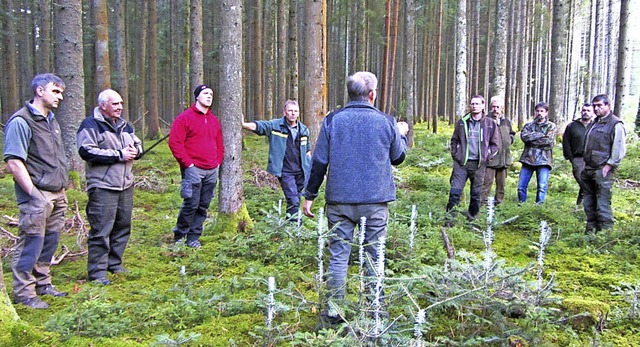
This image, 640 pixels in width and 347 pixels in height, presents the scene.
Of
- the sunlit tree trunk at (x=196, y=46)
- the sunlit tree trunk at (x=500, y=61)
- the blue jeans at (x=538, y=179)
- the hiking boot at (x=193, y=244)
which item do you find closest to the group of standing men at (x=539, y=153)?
the blue jeans at (x=538, y=179)

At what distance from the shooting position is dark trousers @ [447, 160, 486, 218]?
725cm

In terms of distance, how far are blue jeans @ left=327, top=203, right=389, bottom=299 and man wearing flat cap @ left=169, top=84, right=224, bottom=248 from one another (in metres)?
2.85

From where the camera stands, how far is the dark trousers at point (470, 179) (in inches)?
285

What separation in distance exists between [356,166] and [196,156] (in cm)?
309

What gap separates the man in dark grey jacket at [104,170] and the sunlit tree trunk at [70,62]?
16.4ft

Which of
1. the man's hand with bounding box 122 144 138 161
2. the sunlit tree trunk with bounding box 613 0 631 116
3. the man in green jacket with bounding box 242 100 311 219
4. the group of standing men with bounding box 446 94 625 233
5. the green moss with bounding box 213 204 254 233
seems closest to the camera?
the man's hand with bounding box 122 144 138 161

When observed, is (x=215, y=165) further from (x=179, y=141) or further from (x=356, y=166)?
(x=356, y=166)

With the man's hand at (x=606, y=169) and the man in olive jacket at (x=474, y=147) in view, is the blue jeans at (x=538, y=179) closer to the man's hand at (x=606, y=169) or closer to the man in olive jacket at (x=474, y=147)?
the man in olive jacket at (x=474, y=147)

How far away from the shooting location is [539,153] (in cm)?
860

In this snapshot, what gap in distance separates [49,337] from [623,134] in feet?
23.2

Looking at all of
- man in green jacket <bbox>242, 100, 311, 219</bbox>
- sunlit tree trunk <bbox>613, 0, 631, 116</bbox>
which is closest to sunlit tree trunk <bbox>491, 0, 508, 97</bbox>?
sunlit tree trunk <bbox>613, 0, 631, 116</bbox>

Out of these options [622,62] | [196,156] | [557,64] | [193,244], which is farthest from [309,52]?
[622,62]

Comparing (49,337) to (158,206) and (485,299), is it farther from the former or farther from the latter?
(158,206)

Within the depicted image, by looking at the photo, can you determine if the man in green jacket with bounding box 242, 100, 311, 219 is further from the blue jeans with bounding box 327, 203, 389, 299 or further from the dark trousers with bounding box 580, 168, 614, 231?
the dark trousers with bounding box 580, 168, 614, 231
